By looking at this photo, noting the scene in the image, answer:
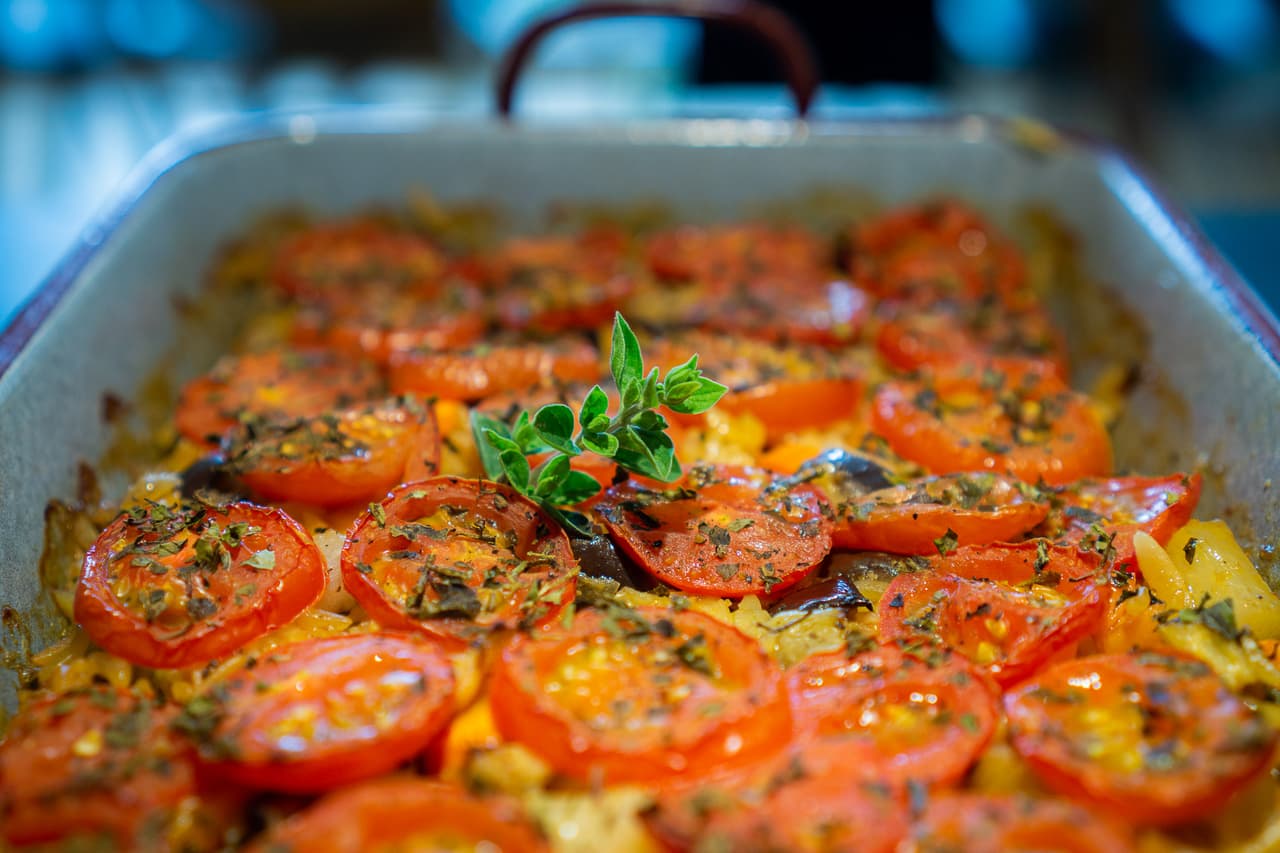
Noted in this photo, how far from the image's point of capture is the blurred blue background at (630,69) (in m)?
6.66

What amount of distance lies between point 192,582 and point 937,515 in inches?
68.2

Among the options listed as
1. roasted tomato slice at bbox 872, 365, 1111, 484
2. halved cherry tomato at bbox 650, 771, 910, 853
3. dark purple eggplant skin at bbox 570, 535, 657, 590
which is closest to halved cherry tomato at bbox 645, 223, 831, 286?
roasted tomato slice at bbox 872, 365, 1111, 484

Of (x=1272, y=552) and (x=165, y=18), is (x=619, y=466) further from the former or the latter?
(x=165, y=18)

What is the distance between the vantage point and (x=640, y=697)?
6.82 feet

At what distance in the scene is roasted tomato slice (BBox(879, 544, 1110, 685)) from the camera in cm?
225

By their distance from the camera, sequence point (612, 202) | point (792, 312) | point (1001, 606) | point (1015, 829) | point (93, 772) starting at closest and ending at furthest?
point (1015, 829) → point (93, 772) → point (1001, 606) → point (792, 312) → point (612, 202)

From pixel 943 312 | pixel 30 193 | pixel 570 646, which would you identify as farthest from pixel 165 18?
pixel 570 646

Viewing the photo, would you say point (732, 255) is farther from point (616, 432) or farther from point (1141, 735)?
point (1141, 735)

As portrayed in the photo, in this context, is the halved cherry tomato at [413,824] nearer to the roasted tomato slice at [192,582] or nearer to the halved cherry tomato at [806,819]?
the halved cherry tomato at [806,819]

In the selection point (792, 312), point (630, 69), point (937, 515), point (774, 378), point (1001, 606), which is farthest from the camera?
point (630, 69)

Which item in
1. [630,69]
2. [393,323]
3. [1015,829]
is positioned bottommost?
[1015,829]

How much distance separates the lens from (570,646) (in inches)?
86.4

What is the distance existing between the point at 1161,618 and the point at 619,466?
127 centimetres

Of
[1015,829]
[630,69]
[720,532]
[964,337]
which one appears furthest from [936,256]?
[630,69]
